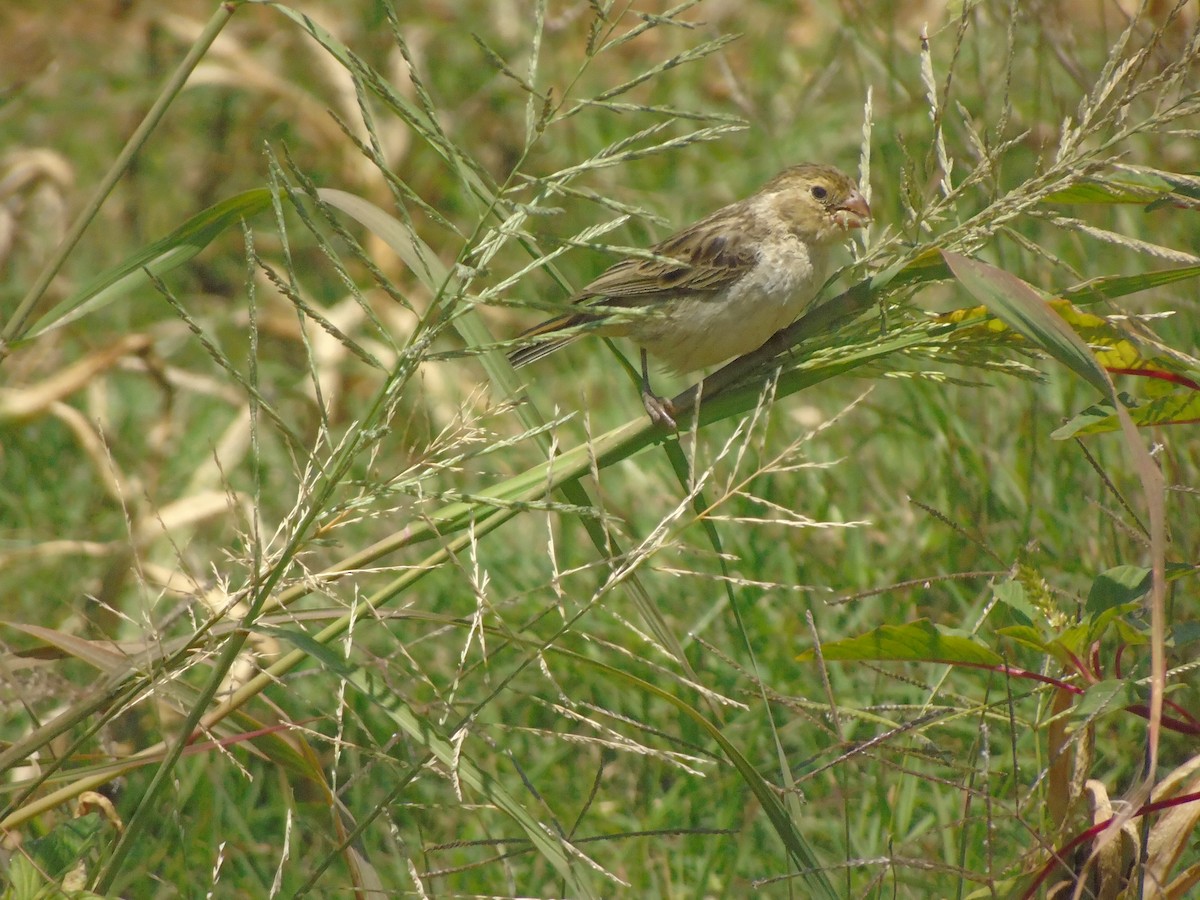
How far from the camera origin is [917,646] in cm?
213

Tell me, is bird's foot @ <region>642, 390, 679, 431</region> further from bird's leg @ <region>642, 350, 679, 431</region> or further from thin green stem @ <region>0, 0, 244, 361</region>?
thin green stem @ <region>0, 0, 244, 361</region>

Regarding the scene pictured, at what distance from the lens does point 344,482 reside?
196 cm

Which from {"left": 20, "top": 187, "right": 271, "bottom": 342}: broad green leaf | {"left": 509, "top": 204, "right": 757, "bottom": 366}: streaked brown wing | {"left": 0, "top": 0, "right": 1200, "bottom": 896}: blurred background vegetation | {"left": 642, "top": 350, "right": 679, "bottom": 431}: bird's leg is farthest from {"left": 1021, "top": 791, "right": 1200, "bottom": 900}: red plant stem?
{"left": 509, "top": 204, "right": 757, "bottom": 366}: streaked brown wing

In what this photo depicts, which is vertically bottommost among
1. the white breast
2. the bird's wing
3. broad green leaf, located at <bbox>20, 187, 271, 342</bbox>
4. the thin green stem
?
the white breast

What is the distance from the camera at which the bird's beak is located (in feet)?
11.7

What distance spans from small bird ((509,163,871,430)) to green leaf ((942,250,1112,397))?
54.0 inches

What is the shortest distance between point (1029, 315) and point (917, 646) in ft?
1.87

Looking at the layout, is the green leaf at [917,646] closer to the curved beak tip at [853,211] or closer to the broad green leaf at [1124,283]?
the broad green leaf at [1124,283]

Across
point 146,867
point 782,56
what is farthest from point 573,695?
point 782,56

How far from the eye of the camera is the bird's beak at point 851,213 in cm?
357

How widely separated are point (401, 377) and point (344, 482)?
0.61 ft

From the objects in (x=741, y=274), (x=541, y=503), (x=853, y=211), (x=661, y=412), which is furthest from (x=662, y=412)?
(x=853, y=211)

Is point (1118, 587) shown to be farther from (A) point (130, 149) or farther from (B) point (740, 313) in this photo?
(A) point (130, 149)

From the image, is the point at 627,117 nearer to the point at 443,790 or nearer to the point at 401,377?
the point at 443,790
